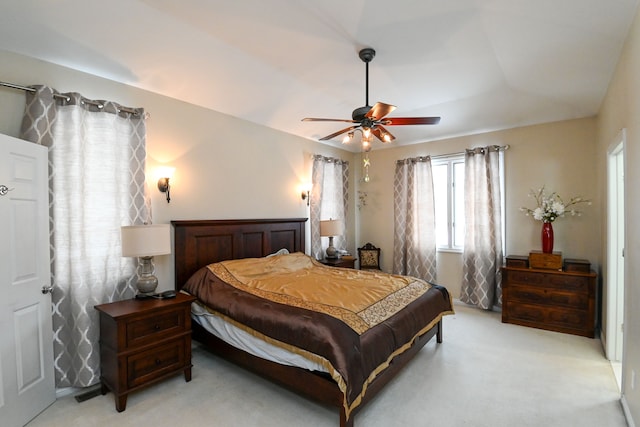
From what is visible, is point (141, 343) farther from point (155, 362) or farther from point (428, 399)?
point (428, 399)

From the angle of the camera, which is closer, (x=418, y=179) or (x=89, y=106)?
(x=89, y=106)

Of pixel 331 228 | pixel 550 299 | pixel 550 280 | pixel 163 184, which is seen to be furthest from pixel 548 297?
pixel 163 184

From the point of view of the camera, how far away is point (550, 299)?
3855 mm

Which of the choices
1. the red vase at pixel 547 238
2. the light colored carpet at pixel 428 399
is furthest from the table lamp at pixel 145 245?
the red vase at pixel 547 238

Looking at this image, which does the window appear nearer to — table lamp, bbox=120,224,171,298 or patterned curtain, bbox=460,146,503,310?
patterned curtain, bbox=460,146,503,310

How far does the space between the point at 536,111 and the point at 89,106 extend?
16.8 feet

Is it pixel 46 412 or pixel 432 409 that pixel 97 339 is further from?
pixel 432 409

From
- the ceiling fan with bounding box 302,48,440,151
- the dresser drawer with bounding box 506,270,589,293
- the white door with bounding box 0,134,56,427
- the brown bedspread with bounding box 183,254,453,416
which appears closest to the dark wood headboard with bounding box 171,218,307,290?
the brown bedspread with bounding box 183,254,453,416

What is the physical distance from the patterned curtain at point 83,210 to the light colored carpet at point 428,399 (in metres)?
0.49

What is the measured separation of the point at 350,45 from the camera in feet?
9.27

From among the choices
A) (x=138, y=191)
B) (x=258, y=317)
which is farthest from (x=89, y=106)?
(x=258, y=317)

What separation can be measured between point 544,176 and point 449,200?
136 centimetres

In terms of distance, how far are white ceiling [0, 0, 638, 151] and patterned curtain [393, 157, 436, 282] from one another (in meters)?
1.53

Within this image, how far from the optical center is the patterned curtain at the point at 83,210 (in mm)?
2514
